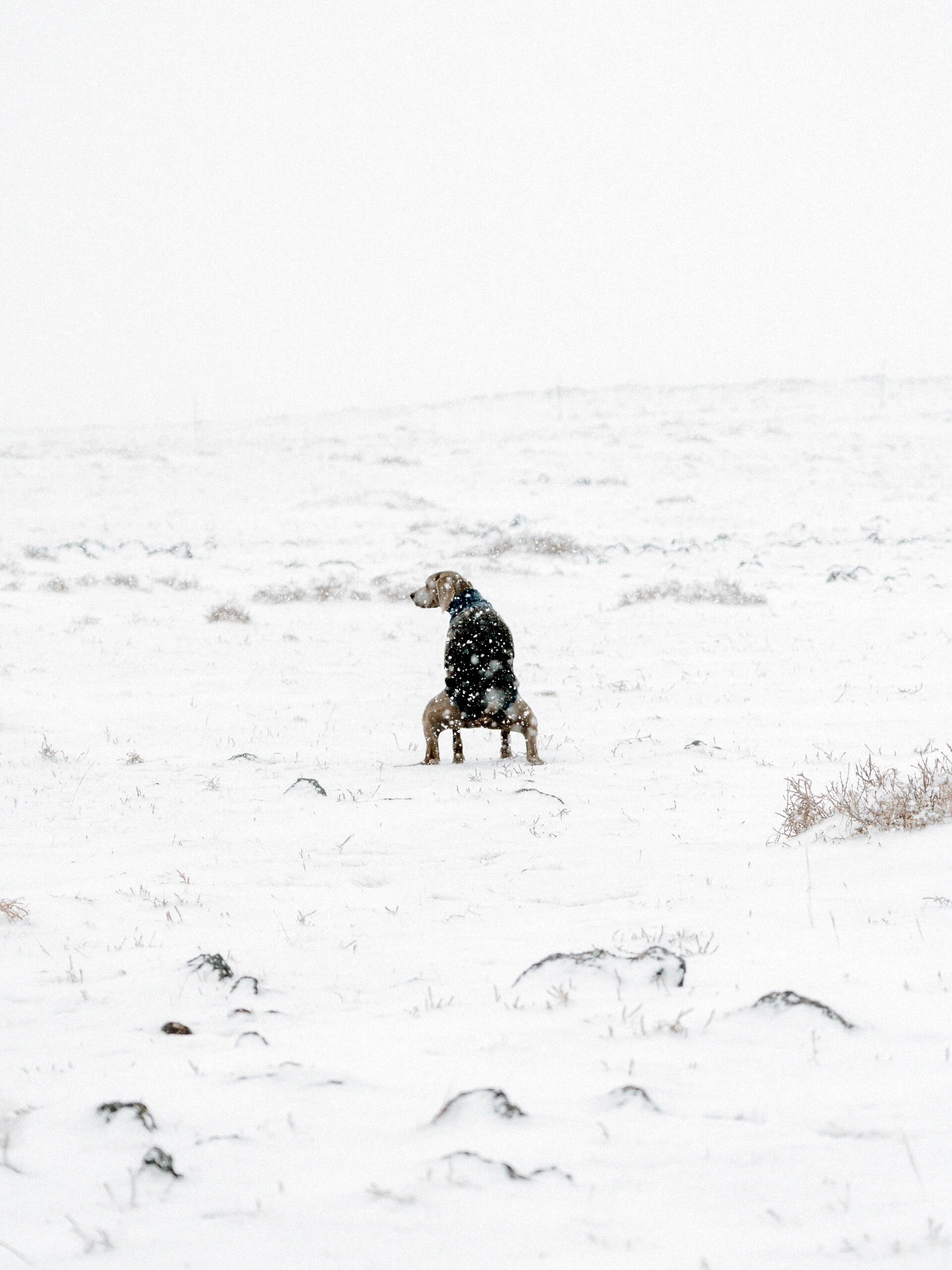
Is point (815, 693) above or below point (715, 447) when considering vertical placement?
below

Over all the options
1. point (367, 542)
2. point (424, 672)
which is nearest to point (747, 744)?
point (424, 672)

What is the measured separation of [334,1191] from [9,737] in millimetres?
7796

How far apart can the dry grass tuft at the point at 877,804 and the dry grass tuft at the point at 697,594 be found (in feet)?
38.1

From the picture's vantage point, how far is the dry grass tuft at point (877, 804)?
5.15 meters

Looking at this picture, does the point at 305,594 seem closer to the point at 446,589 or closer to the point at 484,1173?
the point at 446,589

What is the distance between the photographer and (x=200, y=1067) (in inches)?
119

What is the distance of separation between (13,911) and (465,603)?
467cm

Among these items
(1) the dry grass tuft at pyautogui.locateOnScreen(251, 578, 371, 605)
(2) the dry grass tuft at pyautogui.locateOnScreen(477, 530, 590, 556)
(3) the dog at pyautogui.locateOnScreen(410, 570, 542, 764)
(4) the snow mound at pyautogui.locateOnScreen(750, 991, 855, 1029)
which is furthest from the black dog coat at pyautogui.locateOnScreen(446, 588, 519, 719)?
(2) the dry grass tuft at pyautogui.locateOnScreen(477, 530, 590, 556)

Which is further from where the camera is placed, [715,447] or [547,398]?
[547,398]

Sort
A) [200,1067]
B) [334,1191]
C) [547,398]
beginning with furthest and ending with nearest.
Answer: [547,398] → [200,1067] → [334,1191]

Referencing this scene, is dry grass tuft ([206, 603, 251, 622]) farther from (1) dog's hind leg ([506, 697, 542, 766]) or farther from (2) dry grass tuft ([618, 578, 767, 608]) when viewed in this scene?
(1) dog's hind leg ([506, 697, 542, 766])

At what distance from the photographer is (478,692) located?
26.3ft

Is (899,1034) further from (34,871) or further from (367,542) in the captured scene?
(367,542)

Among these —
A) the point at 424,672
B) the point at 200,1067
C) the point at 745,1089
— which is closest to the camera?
the point at 745,1089
